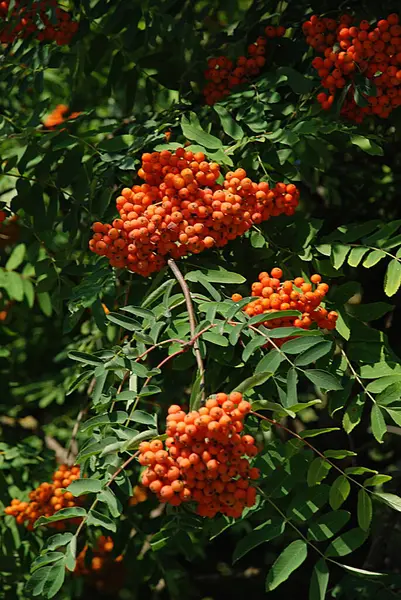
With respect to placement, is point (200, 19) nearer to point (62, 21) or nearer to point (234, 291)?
point (62, 21)

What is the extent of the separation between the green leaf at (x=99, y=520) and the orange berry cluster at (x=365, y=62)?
1375mm

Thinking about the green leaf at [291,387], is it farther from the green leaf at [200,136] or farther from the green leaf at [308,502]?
the green leaf at [200,136]

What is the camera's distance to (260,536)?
224 centimetres

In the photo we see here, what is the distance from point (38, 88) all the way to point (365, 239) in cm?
125

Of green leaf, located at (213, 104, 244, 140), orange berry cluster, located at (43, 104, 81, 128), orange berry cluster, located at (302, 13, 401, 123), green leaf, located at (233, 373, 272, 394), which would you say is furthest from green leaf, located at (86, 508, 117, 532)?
orange berry cluster, located at (43, 104, 81, 128)

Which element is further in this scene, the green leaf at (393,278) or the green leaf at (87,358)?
the green leaf at (393,278)

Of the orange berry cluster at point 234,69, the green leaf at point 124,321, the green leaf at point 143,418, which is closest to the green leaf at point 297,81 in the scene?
the orange berry cluster at point 234,69

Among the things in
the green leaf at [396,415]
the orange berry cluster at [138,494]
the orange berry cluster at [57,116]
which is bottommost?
the orange berry cluster at [138,494]

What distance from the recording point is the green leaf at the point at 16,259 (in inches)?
141

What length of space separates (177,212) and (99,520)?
0.79 m

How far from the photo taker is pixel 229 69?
3.06 m

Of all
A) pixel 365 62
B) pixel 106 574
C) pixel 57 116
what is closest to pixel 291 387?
pixel 365 62

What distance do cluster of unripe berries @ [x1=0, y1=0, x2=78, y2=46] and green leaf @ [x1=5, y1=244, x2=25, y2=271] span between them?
2.64 feet

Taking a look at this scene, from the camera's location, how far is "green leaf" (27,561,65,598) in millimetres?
2137
